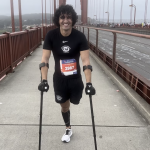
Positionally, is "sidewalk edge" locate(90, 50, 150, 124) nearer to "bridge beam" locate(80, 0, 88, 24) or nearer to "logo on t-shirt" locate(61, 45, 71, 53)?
"logo on t-shirt" locate(61, 45, 71, 53)

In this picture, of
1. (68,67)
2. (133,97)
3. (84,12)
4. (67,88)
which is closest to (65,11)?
(68,67)

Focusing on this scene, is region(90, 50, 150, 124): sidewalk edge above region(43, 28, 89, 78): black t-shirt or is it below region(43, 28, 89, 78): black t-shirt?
below

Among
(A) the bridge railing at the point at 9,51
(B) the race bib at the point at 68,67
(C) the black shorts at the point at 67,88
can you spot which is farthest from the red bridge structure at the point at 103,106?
(B) the race bib at the point at 68,67

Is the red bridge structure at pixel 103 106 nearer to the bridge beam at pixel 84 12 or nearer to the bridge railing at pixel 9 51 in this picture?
the bridge railing at pixel 9 51

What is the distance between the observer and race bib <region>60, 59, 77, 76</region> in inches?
96.3

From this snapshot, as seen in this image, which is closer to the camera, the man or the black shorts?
the man

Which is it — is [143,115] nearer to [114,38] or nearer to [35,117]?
[35,117]

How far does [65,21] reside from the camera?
7.64ft

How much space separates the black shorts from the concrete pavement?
2.09 ft

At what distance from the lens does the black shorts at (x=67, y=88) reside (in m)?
2.54

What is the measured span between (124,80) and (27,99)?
2343 mm

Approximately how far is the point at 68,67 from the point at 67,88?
0.86 ft

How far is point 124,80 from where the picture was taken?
206 inches

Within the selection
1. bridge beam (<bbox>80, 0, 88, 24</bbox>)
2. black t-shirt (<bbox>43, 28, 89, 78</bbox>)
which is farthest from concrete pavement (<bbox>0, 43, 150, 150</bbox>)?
bridge beam (<bbox>80, 0, 88, 24</bbox>)
